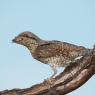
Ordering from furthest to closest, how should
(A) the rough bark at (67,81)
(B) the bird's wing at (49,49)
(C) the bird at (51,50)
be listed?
(B) the bird's wing at (49,49) → (C) the bird at (51,50) → (A) the rough bark at (67,81)

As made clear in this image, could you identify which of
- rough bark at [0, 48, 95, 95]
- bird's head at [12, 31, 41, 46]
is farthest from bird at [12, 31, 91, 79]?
rough bark at [0, 48, 95, 95]

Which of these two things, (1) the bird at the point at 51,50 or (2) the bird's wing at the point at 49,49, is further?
(2) the bird's wing at the point at 49,49

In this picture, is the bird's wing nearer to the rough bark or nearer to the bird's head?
the bird's head

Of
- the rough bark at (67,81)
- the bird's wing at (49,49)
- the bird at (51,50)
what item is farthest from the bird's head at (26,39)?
the rough bark at (67,81)

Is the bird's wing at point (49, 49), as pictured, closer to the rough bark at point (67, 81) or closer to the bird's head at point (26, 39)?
the bird's head at point (26, 39)

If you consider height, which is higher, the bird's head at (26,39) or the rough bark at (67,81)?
the bird's head at (26,39)

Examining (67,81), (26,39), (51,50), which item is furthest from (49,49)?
(67,81)

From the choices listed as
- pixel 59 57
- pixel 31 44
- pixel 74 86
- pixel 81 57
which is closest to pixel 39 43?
pixel 31 44

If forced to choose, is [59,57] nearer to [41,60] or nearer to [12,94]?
[41,60]
